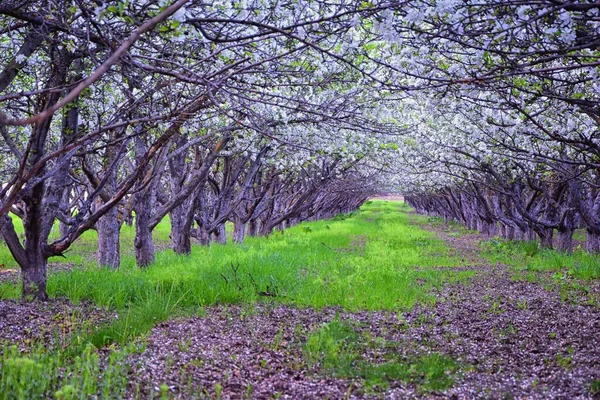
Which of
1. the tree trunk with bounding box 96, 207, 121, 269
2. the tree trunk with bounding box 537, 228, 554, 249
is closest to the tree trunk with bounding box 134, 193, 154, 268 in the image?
the tree trunk with bounding box 96, 207, 121, 269

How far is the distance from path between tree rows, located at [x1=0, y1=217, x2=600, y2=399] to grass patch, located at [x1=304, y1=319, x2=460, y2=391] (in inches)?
4.2

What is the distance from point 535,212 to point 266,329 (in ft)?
48.0

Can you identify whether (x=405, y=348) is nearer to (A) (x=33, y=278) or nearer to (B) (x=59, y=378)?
(B) (x=59, y=378)

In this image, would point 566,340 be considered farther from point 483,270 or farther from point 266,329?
point 483,270

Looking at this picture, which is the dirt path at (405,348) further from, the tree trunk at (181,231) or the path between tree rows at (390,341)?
the tree trunk at (181,231)

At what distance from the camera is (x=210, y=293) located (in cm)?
779

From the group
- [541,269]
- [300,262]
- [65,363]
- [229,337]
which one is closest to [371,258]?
[300,262]

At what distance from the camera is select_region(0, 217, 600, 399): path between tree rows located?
14.7ft

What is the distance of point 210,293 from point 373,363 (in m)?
3.21

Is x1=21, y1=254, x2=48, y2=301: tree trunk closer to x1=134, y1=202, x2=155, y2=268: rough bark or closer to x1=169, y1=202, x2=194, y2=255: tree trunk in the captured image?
x1=134, y1=202, x2=155, y2=268: rough bark

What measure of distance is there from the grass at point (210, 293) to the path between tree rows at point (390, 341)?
24cm

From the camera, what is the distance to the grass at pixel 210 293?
13.6ft

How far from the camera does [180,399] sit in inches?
157

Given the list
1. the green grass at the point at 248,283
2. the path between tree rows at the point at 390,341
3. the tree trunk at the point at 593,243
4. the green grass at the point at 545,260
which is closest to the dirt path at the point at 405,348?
the path between tree rows at the point at 390,341
